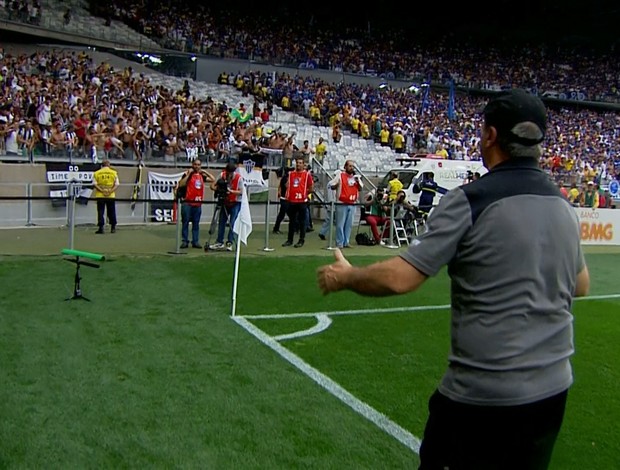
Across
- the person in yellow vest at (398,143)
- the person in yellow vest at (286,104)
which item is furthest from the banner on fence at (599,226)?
the person in yellow vest at (286,104)

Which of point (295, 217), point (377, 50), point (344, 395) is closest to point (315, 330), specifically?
point (344, 395)

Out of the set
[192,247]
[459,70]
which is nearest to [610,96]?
[459,70]

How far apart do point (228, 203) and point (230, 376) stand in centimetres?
815

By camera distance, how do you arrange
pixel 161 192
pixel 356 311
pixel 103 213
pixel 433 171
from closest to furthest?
pixel 356 311 → pixel 103 213 → pixel 161 192 → pixel 433 171

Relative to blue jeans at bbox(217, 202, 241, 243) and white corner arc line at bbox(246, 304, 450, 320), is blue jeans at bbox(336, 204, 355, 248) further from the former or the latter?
white corner arc line at bbox(246, 304, 450, 320)

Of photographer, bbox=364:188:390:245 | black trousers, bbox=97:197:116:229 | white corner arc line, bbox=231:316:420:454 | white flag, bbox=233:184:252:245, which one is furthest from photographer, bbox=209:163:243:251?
white corner arc line, bbox=231:316:420:454

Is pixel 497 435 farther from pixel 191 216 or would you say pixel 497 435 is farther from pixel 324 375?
pixel 191 216

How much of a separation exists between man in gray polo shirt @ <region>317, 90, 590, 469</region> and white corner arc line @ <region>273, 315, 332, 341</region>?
4.99 m

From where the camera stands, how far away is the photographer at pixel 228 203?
13.9m

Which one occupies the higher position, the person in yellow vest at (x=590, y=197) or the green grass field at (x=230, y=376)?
the person in yellow vest at (x=590, y=197)

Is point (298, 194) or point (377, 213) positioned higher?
point (298, 194)

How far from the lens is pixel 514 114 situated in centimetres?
239

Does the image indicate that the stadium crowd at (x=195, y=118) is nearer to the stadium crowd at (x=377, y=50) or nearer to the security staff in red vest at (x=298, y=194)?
the stadium crowd at (x=377, y=50)

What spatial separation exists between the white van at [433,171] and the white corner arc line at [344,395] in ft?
50.7
